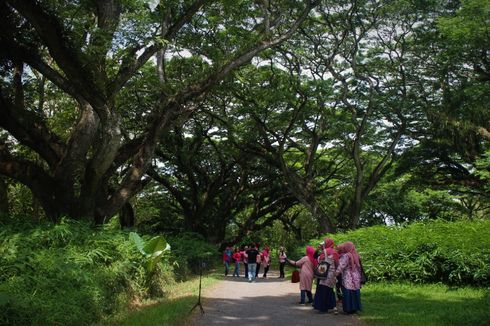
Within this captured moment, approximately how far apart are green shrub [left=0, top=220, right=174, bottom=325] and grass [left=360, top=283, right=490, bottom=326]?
5.06m

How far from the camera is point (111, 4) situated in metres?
13.7

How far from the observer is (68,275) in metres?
7.87

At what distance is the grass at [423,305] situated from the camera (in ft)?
27.1

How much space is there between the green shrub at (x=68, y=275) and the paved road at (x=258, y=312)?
1662 mm

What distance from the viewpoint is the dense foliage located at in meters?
6.56

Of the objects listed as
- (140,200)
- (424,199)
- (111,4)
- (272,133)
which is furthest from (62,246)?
(424,199)

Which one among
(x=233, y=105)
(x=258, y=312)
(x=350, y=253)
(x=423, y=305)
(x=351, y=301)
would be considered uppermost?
(x=233, y=105)

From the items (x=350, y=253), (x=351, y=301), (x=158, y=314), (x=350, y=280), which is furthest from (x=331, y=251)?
(x=158, y=314)

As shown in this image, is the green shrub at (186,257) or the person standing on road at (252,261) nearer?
the green shrub at (186,257)

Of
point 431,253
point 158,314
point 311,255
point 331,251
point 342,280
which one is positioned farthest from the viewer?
point 431,253

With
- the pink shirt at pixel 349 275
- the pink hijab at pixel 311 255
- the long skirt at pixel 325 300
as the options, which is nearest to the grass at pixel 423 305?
the pink shirt at pixel 349 275

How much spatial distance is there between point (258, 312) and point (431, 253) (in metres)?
6.29

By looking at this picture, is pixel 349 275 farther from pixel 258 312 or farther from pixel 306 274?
pixel 258 312

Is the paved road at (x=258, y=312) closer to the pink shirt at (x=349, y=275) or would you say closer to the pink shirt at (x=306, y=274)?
the pink shirt at (x=306, y=274)
